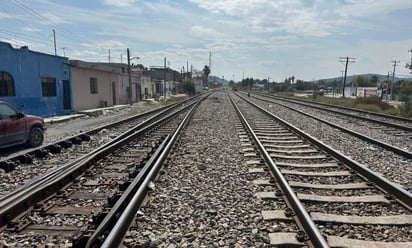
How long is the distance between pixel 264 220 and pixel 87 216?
2.63 metres

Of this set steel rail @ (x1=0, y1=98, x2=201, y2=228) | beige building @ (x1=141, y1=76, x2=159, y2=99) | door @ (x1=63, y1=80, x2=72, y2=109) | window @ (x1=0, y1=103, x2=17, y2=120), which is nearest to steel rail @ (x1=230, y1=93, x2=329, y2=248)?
steel rail @ (x1=0, y1=98, x2=201, y2=228)

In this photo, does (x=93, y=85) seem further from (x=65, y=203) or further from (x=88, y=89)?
(x=65, y=203)

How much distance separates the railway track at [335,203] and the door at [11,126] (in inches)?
291

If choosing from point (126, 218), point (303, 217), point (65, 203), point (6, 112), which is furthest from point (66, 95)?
point (303, 217)

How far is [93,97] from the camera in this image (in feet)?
106

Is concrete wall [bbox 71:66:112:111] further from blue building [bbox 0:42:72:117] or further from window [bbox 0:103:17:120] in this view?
window [bbox 0:103:17:120]

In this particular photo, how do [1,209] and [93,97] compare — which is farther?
[93,97]

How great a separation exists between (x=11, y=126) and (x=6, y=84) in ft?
36.7

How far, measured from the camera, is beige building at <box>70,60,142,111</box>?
94.0 feet

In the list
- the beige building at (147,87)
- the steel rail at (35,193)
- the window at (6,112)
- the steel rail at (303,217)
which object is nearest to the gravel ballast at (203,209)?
the steel rail at (303,217)

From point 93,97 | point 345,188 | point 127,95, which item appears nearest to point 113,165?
point 345,188

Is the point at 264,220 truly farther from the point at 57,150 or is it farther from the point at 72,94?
the point at 72,94

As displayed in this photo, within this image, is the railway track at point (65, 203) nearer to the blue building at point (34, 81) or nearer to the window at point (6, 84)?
the window at point (6, 84)

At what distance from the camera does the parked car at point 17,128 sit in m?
10.0
